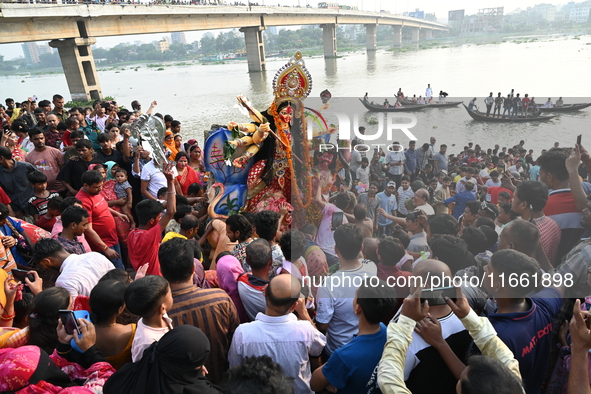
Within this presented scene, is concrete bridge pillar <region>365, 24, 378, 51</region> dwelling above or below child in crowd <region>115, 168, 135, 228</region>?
above

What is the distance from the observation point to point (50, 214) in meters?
3.66

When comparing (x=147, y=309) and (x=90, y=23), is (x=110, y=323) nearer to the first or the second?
(x=147, y=309)

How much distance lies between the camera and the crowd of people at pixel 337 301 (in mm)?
1682

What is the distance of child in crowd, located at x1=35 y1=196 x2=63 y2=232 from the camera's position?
11.9 ft

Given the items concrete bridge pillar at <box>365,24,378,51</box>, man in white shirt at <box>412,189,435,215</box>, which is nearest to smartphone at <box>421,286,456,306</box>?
man in white shirt at <box>412,189,435,215</box>

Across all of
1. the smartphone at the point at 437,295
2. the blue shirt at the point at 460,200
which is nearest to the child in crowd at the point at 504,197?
the blue shirt at the point at 460,200

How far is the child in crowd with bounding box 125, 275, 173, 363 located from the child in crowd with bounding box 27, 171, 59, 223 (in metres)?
2.56

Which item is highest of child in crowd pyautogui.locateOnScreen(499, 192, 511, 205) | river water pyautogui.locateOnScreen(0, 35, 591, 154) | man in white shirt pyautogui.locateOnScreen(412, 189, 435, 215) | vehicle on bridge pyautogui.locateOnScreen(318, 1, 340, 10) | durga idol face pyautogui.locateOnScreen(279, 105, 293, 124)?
vehicle on bridge pyautogui.locateOnScreen(318, 1, 340, 10)

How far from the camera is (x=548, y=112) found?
635 inches

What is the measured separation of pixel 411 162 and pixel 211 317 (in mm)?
2337

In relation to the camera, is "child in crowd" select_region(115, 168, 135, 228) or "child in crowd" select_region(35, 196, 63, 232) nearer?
"child in crowd" select_region(35, 196, 63, 232)

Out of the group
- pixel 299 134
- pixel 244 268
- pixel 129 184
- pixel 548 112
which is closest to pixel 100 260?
pixel 244 268

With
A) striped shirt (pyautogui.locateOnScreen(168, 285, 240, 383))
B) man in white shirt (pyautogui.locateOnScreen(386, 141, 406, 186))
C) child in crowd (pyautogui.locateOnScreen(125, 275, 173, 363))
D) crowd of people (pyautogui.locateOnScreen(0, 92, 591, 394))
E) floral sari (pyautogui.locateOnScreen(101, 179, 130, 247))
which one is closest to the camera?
crowd of people (pyautogui.locateOnScreen(0, 92, 591, 394))

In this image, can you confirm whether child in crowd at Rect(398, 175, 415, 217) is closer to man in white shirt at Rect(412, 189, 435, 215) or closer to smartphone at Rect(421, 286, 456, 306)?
man in white shirt at Rect(412, 189, 435, 215)
